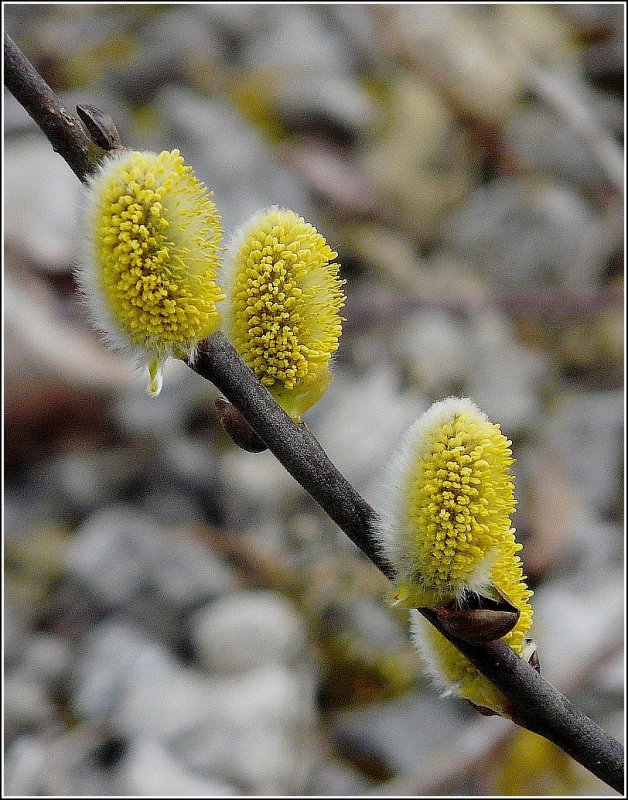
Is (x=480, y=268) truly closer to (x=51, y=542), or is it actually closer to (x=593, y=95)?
(x=593, y=95)

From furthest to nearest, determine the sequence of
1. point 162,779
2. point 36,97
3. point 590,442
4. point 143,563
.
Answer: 1. point 590,442
2. point 143,563
3. point 162,779
4. point 36,97

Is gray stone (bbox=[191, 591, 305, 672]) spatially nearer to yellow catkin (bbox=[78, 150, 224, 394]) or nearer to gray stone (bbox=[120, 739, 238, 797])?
gray stone (bbox=[120, 739, 238, 797])

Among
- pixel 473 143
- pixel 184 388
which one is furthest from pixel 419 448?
pixel 473 143

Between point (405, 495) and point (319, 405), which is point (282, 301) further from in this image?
point (319, 405)

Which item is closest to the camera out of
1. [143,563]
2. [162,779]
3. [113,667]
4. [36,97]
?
[36,97]

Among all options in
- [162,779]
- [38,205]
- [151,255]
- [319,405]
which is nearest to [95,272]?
[151,255]

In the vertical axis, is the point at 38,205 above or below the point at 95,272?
above

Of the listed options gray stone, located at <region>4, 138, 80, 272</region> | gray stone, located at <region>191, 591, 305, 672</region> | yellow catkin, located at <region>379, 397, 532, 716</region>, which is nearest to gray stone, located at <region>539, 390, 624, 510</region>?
gray stone, located at <region>191, 591, 305, 672</region>

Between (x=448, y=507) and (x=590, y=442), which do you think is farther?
(x=590, y=442)
